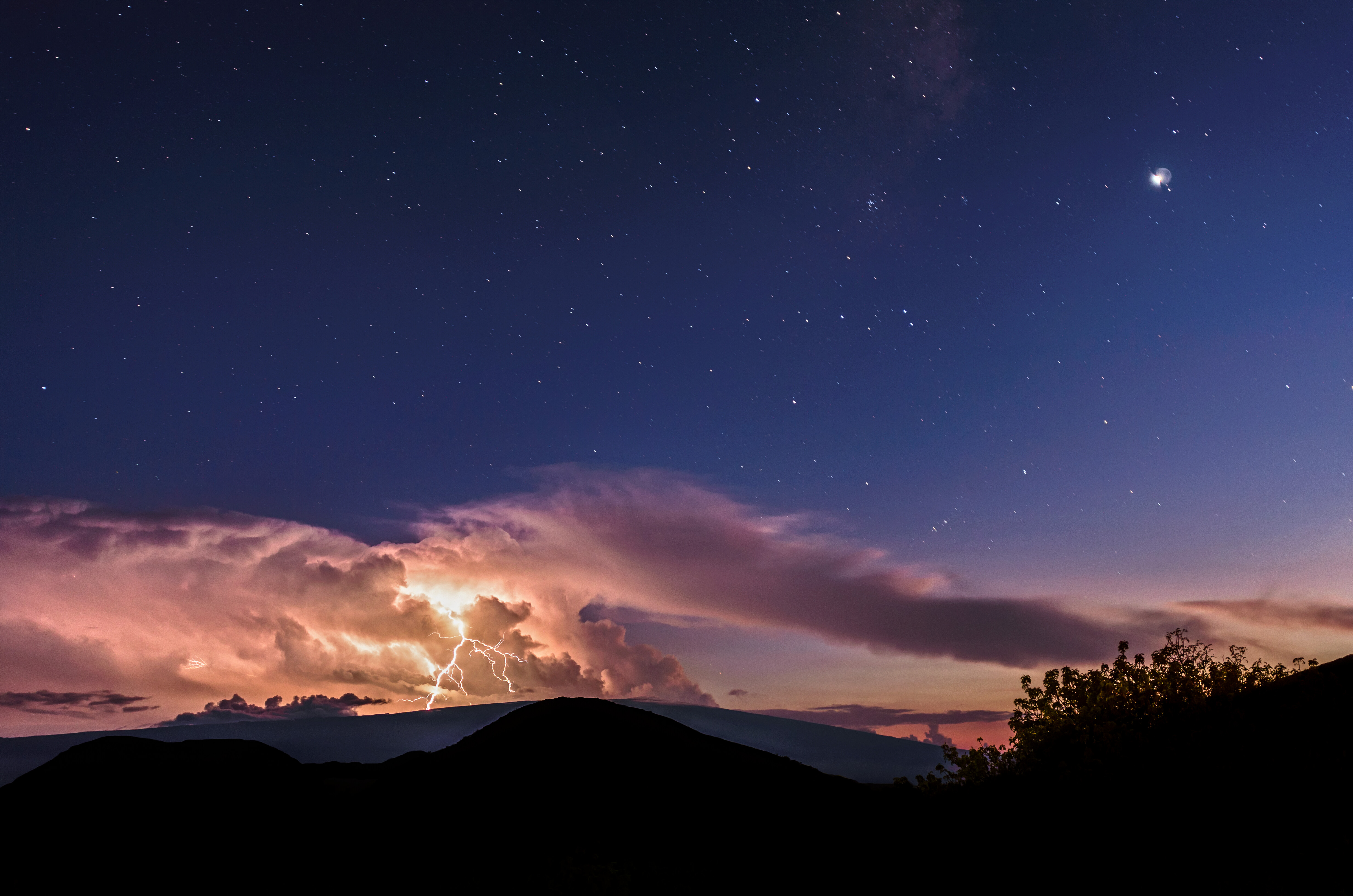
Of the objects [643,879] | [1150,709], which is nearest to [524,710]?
[643,879]

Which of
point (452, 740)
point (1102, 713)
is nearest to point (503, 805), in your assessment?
point (1102, 713)

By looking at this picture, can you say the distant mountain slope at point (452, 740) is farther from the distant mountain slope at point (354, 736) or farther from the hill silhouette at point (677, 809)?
the hill silhouette at point (677, 809)

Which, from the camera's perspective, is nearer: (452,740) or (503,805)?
(503,805)

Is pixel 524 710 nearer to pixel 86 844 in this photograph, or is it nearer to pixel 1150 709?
pixel 86 844

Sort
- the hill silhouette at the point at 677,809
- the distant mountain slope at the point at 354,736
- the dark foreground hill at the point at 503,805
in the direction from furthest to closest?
the distant mountain slope at the point at 354,736 → the dark foreground hill at the point at 503,805 → the hill silhouette at the point at 677,809

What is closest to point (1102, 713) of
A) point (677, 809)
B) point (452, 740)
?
point (677, 809)

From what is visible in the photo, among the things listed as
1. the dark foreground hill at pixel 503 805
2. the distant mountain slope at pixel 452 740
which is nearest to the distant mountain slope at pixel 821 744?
the distant mountain slope at pixel 452 740

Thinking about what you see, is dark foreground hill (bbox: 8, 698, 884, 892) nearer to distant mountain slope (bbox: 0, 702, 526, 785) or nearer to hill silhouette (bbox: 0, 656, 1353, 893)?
hill silhouette (bbox: 0, 656, 1353, 893)

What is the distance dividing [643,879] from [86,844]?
2173 centimetres

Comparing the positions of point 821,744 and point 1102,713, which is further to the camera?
point 821,744

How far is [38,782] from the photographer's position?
103ft

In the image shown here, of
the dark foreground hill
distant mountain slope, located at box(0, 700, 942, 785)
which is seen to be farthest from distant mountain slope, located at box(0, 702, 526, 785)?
the dark foreground hill

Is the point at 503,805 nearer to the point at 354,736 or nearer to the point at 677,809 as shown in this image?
the point at 677,809

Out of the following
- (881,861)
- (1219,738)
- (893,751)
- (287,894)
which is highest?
(1219,738)
